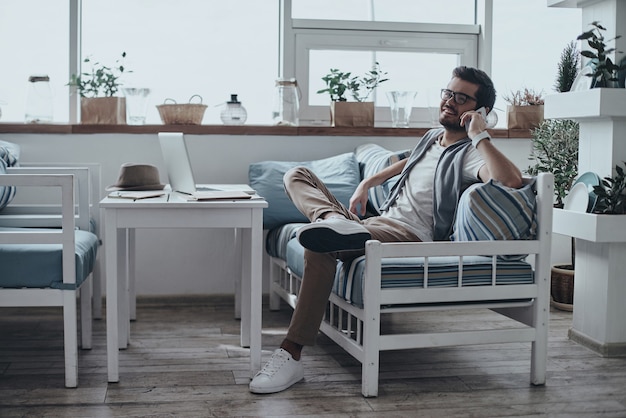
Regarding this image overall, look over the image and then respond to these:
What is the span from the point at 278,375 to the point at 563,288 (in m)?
1.86

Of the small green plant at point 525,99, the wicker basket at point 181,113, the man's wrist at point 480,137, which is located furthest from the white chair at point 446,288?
the small green plant at point 525,99

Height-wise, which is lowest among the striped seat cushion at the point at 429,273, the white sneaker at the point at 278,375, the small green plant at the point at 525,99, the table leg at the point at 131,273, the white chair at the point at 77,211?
the white sneaker at the point at 278,375

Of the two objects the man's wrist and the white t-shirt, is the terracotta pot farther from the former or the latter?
the man's wrist

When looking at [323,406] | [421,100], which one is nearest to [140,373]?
[323,406]

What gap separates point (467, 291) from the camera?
2.51m

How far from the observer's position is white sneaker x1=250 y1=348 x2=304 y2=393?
2.47 meters

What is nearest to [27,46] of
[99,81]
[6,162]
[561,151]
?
[99,81]

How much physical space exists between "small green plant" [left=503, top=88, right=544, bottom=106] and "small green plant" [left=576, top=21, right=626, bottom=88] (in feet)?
3.79

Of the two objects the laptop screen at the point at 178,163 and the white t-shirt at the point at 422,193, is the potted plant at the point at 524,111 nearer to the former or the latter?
the white t-shirt at the point at 422,193

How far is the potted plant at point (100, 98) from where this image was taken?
3.83 meters

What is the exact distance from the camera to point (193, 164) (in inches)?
153

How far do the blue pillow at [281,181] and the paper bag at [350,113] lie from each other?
0.26 m

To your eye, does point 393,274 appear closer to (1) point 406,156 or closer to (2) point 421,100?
(1) point 406,156

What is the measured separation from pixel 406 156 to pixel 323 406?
129 centimetres
